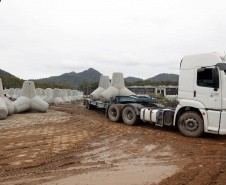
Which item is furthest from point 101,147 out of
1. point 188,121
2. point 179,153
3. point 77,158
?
point 188,121

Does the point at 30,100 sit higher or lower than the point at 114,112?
higher

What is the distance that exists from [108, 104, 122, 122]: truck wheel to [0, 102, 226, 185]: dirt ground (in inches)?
122

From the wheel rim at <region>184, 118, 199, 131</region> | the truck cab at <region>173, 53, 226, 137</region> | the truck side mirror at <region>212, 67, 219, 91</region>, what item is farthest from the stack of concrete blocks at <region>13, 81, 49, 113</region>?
the truck side mirror at <region>212, 67, 219, 91</region>

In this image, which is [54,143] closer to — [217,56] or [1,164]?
[1,164]

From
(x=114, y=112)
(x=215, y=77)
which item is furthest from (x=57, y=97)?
(x=215, y=77)

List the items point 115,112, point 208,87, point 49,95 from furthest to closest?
point 49,95, point 115,112, point 208,87

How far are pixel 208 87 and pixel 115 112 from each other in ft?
17.5

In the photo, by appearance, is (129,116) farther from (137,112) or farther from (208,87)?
(208,87)

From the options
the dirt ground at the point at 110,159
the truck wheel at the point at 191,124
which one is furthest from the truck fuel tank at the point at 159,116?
the dirt ground at the point at 110,159

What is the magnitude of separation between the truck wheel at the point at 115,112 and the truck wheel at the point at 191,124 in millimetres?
3641

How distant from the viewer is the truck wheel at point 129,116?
28.6 ft

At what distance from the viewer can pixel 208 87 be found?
6.01 m

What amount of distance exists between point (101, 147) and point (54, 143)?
1.51 m

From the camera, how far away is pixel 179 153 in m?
4.80
